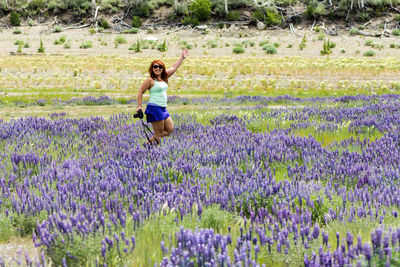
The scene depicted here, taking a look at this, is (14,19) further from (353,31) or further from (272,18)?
(353,31)

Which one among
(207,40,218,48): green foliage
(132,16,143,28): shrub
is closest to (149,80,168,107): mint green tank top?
(207,40,218,48): green foliage

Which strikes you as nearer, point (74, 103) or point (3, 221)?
point (3, 221)

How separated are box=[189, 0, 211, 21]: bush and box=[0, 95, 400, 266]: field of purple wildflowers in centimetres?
6447

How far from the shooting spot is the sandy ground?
4838cm

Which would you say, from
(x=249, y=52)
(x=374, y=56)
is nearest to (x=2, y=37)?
(x=249, y=52)

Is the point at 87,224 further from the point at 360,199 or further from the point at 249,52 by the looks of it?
the point at 249,52

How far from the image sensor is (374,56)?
42781 millimetres

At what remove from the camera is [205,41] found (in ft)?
194

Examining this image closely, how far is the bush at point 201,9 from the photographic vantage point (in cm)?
6900

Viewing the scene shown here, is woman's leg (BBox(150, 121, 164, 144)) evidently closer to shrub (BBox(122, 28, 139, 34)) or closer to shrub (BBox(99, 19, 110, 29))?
shrub (BBox(122, 28, 139, 34))

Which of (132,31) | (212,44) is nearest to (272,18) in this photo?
(212,44)

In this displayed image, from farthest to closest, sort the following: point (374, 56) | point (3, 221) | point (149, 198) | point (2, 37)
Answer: point (2, 37)
point (374, 56)
point (149, 198)
point (3, 221)

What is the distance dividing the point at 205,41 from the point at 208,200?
56923 mm

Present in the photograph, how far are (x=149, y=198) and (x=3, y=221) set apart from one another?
1201 mm
